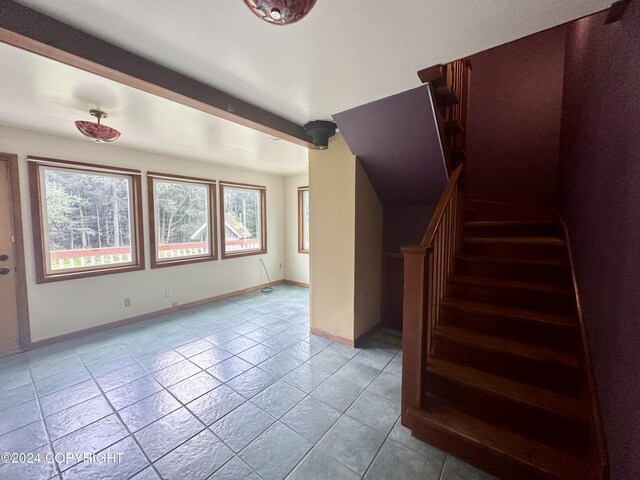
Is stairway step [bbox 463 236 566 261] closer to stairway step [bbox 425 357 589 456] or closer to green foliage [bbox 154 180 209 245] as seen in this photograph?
stairway step [bbox 425 357 589 456]

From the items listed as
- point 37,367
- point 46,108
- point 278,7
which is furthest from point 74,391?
point 278,7

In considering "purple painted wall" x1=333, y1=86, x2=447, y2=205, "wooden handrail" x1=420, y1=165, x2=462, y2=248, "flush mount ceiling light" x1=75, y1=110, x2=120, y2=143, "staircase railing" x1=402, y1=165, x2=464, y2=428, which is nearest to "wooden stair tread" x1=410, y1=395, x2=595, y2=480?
"staircase railing" x1=402, y1=165, x2=464, y2=428

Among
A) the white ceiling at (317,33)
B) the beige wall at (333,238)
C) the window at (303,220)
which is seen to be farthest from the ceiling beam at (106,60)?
the window at (303,220)

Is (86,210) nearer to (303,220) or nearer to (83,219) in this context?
(83,219)

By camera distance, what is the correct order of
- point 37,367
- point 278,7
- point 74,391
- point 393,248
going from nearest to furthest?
point 278,7 → point 74,391 → point 37,367 → point 393,248

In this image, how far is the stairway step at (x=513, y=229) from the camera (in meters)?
2.52

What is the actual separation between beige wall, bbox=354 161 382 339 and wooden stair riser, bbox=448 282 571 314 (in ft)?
3.23

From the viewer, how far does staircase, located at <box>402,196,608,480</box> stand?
4.33 feet

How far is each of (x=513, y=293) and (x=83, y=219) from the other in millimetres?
4592

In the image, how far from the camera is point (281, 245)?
5.73m

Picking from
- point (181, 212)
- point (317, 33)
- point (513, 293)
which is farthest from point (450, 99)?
point (181, 212)

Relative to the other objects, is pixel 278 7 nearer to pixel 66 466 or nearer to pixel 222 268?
pixel 66 466

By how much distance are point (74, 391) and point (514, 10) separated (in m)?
3.78

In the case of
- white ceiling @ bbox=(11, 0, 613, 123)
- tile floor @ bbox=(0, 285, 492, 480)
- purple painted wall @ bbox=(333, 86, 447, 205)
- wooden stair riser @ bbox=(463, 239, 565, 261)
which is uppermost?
white ceiling @ bbox=(11, 0, 613, 123)
